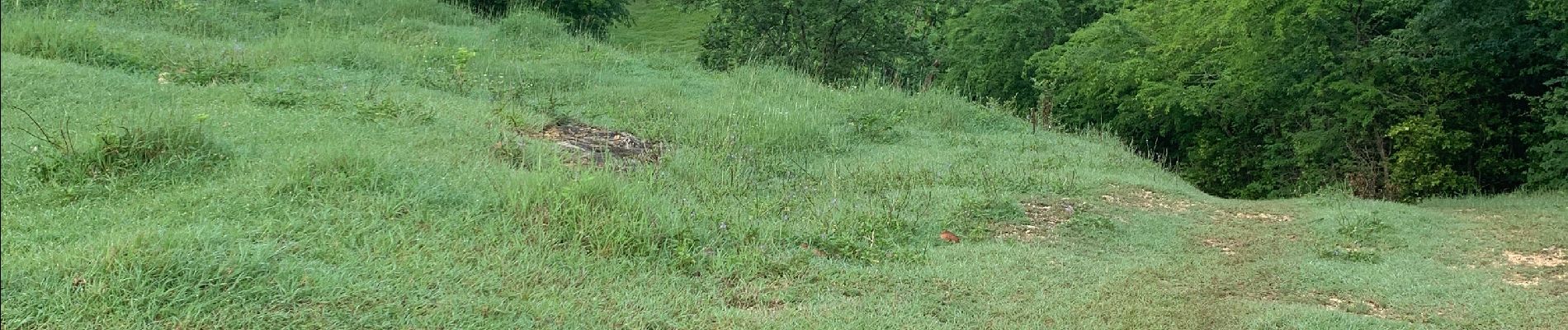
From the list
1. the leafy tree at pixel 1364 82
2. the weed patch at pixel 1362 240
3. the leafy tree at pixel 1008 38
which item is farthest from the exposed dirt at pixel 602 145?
the leafy tree at pixel 1008 38

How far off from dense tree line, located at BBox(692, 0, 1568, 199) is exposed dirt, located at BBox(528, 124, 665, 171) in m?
6.07

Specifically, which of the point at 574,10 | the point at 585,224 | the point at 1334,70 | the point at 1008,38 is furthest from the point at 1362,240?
the point at 1008,38

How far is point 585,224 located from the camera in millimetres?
5543

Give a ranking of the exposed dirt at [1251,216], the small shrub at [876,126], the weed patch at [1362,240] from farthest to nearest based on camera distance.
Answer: the small shrub at [876,126] < the exposed dirt at [1251,216] < the weed patch at [1362,240]

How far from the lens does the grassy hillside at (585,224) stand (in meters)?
4.31

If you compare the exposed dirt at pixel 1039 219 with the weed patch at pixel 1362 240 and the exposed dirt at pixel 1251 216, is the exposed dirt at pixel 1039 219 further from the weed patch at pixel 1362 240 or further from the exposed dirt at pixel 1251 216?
the weed patch at pixel 1362 240

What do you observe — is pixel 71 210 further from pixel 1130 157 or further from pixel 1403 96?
pixel 1403 96

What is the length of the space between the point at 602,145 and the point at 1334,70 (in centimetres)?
1444

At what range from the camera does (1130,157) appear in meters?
11.9

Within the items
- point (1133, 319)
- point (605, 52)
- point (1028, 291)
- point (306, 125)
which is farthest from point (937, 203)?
point (605, 52)

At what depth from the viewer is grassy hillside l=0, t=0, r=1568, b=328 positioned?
431 centimetres

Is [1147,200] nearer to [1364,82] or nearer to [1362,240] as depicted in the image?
[1362,240]

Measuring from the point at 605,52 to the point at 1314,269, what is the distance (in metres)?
9.47

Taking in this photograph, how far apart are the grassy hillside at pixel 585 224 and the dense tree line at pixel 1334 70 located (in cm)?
502
